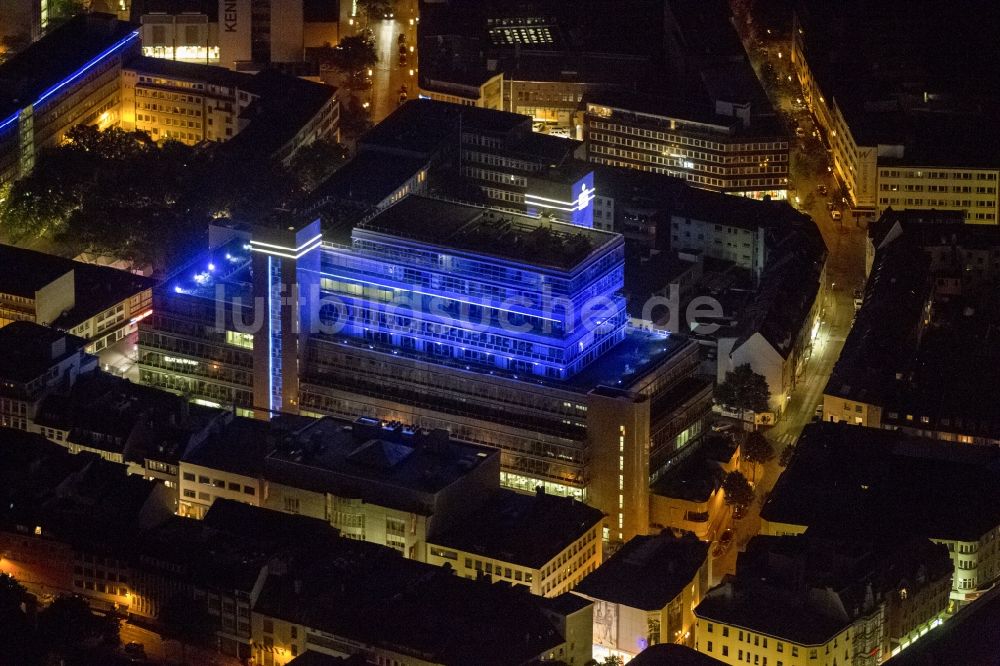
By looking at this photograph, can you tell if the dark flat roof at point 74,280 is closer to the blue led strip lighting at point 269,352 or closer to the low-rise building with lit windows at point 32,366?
the low-rise building with lit windows at point 32,366

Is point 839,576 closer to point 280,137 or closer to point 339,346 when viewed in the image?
point 339,346

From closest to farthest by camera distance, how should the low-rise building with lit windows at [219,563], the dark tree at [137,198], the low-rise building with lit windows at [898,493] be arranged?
the low-rise building with lit windows at [219,563], the low-rise building with lit windows at [898,493], the dark tree at [137,198]

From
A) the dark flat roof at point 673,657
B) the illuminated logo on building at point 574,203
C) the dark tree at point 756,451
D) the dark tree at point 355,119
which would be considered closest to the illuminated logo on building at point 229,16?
the dark tree at point 355,119

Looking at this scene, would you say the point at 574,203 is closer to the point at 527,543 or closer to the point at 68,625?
the point at 527,543

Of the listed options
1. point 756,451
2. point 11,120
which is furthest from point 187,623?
point 11,120

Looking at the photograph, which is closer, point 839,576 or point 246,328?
point 839,576

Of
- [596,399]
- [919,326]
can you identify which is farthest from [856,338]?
[596,399]
